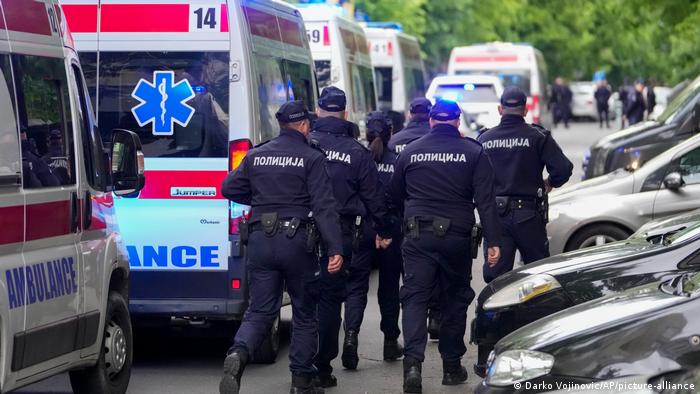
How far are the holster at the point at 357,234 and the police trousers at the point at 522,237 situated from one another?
1187 mm

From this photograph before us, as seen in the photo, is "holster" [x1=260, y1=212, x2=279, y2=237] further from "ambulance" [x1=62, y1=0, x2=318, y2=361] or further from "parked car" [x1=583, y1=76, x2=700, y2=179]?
"parked car" [x1=583, y1=76, x2=700, y2=179]

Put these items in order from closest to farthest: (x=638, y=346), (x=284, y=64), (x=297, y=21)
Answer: (x=638, y=346)
(x=284, y=64)
(x=297, y=21)

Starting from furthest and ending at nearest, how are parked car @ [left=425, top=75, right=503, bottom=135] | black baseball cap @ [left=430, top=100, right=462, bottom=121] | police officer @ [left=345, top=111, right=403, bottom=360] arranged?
parked car @ [left=425, top=75, right=503, bottom=135] → police officer @ [left=345, top=111, right=403, bottom=360] → black baseball cap @ [left=430, top=100, right=462, bottom=121]

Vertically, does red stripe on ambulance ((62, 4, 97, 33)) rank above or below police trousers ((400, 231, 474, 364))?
above

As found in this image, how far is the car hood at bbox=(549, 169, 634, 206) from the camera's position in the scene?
12.7 metres

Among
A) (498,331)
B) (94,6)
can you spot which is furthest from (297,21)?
(498,331)

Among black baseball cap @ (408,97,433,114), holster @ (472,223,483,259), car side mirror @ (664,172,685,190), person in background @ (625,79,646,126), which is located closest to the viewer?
holster @ (472,223,483,259)

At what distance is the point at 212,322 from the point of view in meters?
9.52

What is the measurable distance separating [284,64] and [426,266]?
273 cm

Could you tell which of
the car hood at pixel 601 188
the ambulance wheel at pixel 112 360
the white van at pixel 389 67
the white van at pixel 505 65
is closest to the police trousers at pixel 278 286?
the ambulance wheel at pixel 112 360

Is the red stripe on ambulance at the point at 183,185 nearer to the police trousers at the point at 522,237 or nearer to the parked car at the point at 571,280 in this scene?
the parked car at the point at 571,280

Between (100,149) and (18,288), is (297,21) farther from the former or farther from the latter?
(18,288)

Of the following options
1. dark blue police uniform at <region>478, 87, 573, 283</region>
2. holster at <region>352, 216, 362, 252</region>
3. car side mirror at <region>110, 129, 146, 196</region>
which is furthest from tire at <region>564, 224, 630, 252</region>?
car side mirror at <region>110, 129, 146, 196</region>

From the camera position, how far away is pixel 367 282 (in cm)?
933
